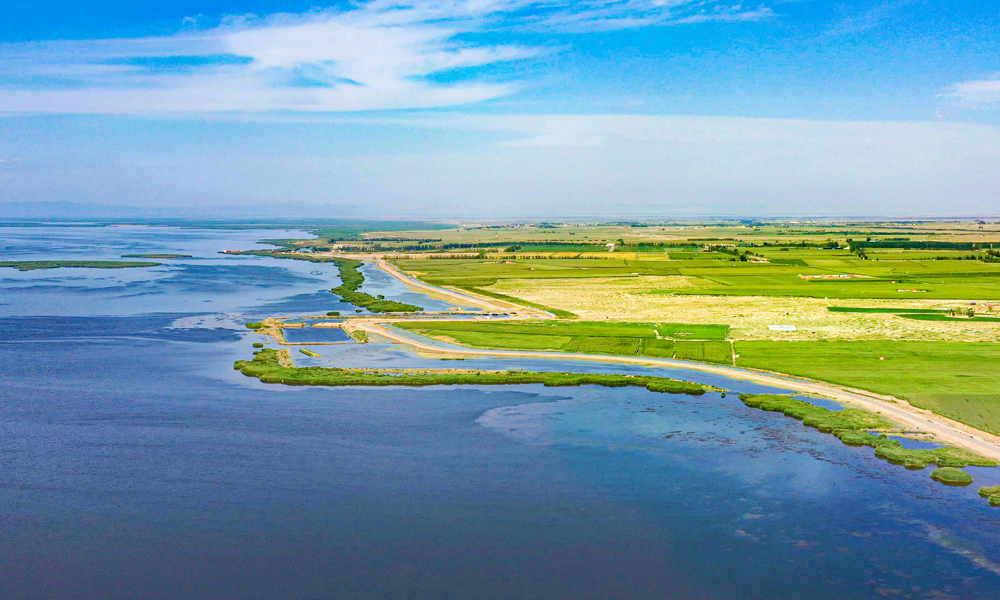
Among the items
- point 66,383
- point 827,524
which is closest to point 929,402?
point 827,524

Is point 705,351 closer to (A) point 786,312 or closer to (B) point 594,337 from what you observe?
(B) point 594,337

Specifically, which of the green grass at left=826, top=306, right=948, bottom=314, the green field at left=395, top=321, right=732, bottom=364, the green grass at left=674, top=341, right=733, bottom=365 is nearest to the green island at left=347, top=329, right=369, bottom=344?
the green field at left=395, top=321, right=732, bottom=364

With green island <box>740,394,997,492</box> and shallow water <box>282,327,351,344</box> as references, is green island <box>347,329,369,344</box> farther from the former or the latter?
green island <box>740,394,997,492</box>

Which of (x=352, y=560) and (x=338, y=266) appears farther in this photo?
(x=338, y=266)

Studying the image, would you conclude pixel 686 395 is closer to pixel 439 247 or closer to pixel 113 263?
pixel 113 263

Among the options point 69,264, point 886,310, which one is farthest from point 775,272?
point 69,264

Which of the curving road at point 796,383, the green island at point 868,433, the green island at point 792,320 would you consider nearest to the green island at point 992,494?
the green island at point 792,320

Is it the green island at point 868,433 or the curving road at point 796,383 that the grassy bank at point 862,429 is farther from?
the curving road at point 796,383
